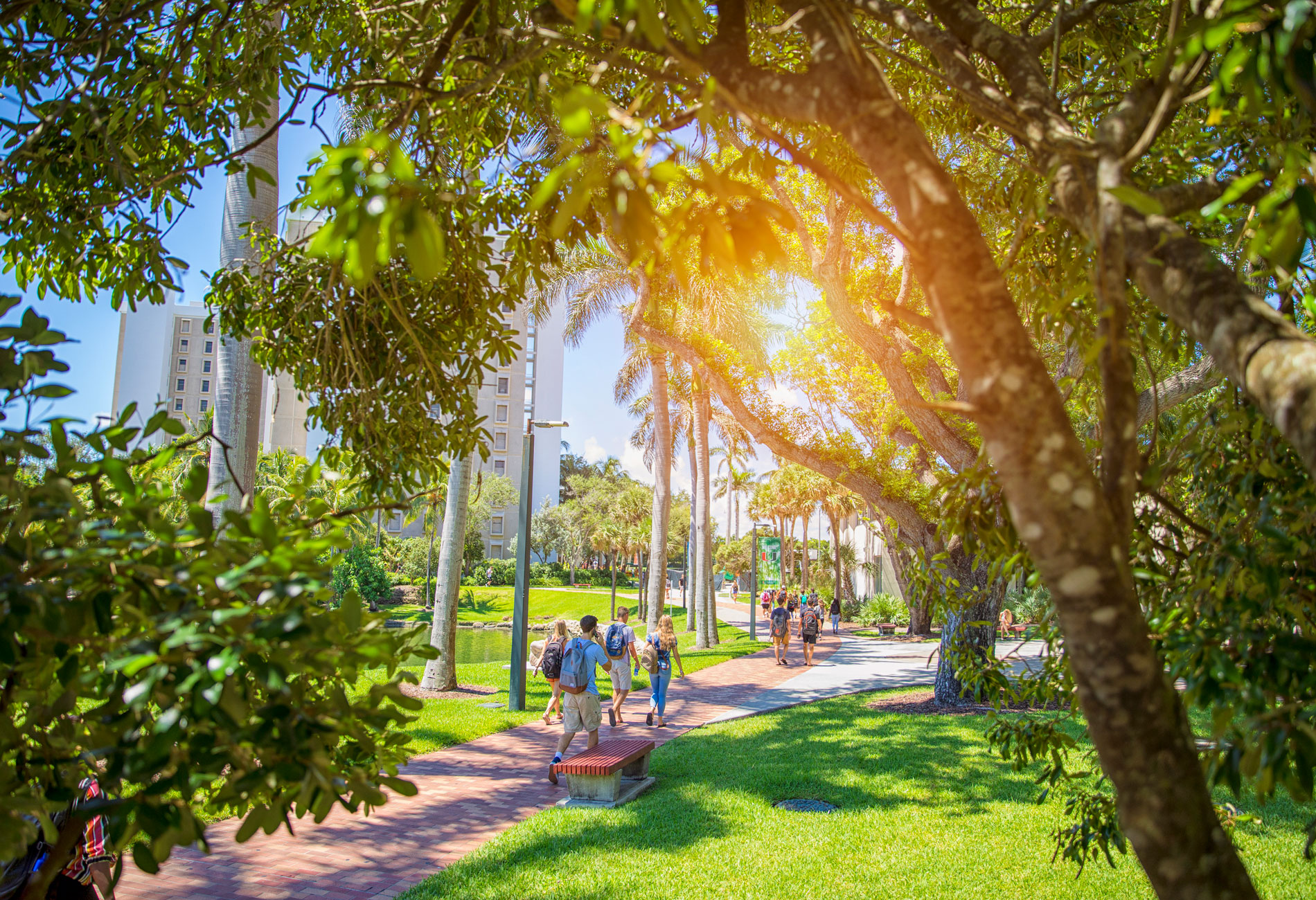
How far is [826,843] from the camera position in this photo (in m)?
7.01

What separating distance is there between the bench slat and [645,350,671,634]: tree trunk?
1371 centimetres

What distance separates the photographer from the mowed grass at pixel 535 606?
45.8 metres

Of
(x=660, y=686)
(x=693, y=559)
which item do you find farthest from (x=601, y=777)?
(x=693, y=559)

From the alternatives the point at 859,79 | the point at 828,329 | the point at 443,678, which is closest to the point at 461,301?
the point at 859,79

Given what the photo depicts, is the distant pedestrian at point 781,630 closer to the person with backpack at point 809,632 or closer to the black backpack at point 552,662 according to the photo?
the person with backpack at point 809,632

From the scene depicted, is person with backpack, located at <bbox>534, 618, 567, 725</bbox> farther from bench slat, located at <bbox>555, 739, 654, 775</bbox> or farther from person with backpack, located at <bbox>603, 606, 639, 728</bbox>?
bench slat, located at <bbox>555, 739, 654, 775</bbox>

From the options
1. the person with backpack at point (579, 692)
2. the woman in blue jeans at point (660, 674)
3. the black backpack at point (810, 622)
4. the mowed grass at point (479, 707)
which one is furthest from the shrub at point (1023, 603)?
the person with backpack at point (579, 692)

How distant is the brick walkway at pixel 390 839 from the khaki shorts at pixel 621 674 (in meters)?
0.66

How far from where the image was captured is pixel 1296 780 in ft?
6.09

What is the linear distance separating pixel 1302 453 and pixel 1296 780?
0.78 meters

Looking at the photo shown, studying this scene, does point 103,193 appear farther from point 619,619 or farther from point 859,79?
point 619,619

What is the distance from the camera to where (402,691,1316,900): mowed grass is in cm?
600

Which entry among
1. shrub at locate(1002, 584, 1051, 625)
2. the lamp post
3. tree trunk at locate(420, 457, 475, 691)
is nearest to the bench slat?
the lamp post

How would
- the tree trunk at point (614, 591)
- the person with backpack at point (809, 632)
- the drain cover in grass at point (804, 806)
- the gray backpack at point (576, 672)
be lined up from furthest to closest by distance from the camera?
the person with backpack at point (809, 632) < the tree trunk at point (614, 591) < the gray backpack at point (576, 672) < the drain cover in grass at point (804, 806)
